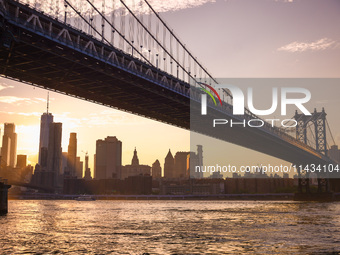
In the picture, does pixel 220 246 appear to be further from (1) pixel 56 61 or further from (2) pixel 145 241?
(1) pixel 56 61

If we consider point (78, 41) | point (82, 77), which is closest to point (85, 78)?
point (82, 77)

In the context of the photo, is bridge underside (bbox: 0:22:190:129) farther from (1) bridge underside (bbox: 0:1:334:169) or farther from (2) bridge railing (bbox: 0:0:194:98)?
(2) bridge railing (bbox: 0:0:194:98)

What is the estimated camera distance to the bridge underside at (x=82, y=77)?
38531 mm

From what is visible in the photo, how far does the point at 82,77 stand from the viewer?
4597cm

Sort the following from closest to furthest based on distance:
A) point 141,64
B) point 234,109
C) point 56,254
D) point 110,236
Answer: point 56,254, point 110,236, point 141,64, point 234,109

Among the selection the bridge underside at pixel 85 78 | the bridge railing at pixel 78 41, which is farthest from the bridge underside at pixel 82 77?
the bridge railing at pixel 78 41

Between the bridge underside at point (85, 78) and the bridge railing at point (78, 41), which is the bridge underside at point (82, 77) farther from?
the bridge railing at point (78, 41)

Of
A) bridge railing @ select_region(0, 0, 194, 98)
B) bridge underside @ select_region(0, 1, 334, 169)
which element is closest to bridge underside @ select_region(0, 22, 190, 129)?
bridge underside @ select_region(0, 1, 334, 169)

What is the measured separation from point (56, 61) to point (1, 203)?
521 inches

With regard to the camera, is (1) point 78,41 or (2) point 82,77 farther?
(2) point 82,77

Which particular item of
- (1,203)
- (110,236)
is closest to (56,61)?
(1,203)

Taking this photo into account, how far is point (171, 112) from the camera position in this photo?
61312 millimetres

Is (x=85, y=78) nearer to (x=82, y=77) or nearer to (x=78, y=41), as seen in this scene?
(x=82, y=77)

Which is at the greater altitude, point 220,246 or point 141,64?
point 141,64
